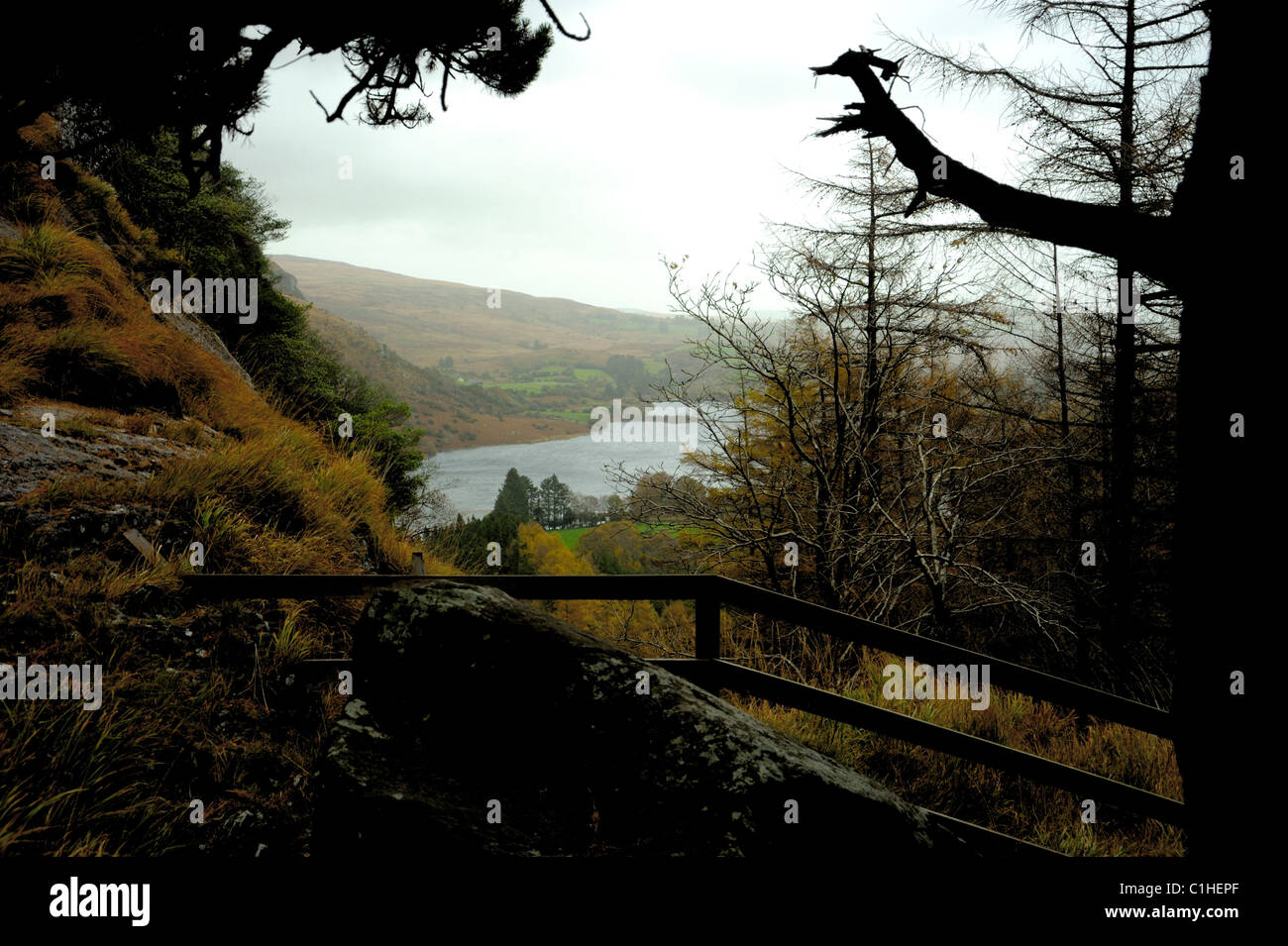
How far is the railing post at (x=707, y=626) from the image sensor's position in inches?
128

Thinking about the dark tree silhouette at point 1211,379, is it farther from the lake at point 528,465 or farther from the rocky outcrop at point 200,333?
the lake at point 528,465

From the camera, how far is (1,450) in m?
3.82

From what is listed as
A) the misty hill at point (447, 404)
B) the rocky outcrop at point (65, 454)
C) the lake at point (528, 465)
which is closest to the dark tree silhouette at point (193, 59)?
the rocky outcrop at point (65, 454)

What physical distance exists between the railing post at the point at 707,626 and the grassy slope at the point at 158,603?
1996mm

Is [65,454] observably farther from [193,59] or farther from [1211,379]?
[1211,379]

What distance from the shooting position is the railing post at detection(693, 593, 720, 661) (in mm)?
3258

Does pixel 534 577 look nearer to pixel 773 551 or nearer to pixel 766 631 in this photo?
pixel 773 551

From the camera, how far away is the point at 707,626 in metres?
3.28

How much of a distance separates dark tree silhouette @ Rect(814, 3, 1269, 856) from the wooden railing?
132 centimetres
